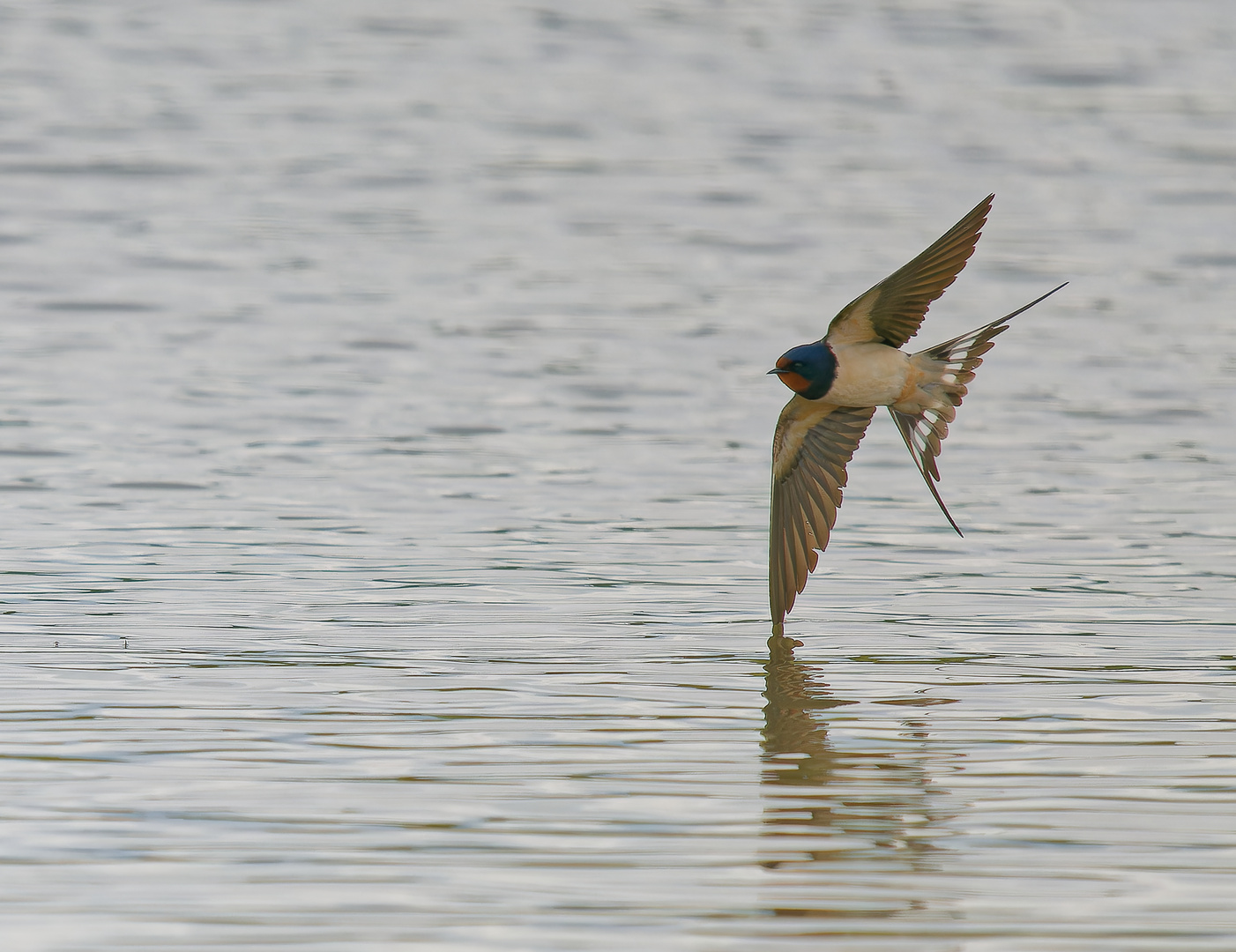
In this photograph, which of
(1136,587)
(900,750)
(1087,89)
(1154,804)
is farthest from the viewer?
(1087,89)

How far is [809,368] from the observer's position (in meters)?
4.42

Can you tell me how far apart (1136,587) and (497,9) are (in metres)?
9.60

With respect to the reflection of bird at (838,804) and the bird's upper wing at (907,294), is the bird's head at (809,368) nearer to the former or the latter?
the bird's upper wing at (907,294)

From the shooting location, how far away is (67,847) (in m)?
2.95

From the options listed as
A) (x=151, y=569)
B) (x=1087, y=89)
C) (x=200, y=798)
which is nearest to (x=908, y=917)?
(x=200, y=798)

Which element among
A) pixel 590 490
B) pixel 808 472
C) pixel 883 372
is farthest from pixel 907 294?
pixel 590 490

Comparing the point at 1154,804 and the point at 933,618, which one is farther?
the point at 933,618

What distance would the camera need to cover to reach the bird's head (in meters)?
4.42

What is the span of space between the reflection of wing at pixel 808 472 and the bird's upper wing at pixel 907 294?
20 centimetres

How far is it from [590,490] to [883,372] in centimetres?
169

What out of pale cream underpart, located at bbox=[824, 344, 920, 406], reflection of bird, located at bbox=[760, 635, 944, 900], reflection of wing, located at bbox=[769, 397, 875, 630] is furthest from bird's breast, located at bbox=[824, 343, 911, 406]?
reflection of bird, located at bbox=[760, 635, 944, 900]

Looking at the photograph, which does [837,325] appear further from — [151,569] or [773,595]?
[151,569]

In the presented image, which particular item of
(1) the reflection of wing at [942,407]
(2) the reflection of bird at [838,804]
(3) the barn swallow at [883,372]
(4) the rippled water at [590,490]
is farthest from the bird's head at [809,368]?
(2) the reflection of bird at [838,804]

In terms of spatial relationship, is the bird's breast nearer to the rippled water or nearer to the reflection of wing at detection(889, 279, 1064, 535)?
the reflection of wing at detection(889, 279, 1064, 535)
